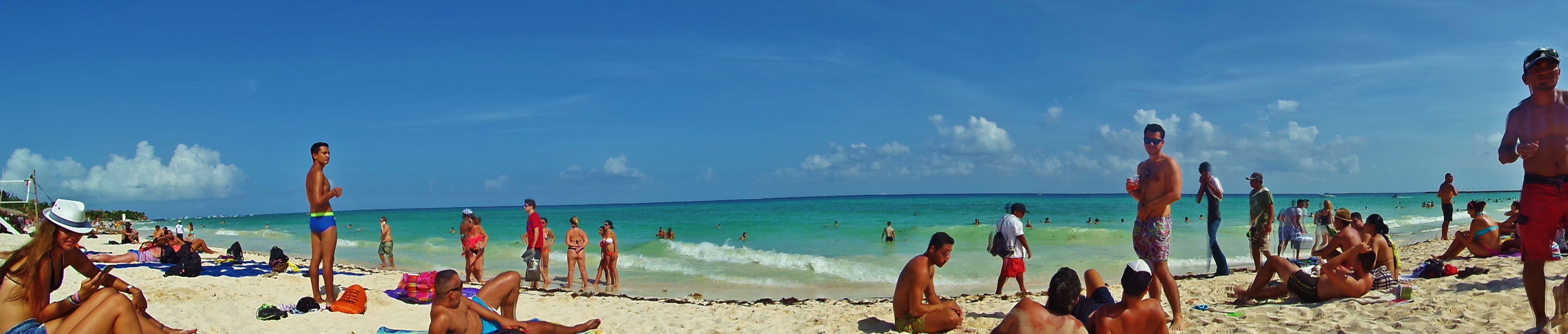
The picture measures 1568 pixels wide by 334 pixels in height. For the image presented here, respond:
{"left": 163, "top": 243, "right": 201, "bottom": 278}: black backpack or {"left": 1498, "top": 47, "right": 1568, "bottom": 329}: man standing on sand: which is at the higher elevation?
{"left": 1498, "top": 47, "right": 1568, "bottom": 329}: man standing on sand

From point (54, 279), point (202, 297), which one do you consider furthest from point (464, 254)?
point (54, 279)

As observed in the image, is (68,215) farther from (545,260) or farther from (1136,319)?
(545,260)

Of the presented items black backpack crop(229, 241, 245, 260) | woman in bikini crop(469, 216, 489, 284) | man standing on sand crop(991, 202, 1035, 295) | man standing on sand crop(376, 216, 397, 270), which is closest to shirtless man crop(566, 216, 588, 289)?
woman in bikini crop(469, 216, 489, 284)

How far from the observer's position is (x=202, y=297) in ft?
24.8

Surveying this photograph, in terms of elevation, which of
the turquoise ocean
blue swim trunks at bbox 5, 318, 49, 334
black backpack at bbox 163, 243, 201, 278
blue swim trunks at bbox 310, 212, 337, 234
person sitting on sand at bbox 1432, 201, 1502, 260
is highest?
blue swim trunks at bbox 310, 212, 337, 234

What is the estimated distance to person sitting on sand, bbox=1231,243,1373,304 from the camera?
245 inches

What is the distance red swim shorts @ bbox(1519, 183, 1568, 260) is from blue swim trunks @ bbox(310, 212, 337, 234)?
27.4 ft

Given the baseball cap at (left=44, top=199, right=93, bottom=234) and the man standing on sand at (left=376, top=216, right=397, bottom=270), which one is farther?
the man standing on sand at (left=376, top=216, right=397, bottom=270)

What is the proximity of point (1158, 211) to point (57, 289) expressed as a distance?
6.69 meters

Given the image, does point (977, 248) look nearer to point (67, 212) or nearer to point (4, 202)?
point (67, 212)

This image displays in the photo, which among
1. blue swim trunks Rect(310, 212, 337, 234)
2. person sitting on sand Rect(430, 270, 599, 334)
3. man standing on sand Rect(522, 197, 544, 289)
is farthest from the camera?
man standing on sand Rect(522, 197, 544, 289)

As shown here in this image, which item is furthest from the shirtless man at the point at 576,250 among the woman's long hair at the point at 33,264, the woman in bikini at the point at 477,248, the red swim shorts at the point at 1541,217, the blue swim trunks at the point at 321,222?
the red swim shorts at the point at 1541,217

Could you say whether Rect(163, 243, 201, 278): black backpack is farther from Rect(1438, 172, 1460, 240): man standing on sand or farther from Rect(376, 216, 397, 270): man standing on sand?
Rect(1438, 172, 1460, 240): man standing on sand

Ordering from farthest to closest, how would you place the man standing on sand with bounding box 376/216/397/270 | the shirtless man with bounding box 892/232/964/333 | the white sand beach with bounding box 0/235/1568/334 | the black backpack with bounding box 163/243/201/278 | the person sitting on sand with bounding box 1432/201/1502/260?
1. the man standing on sand with bounding box 376/216/397/270
2. the person sitting on sand with bounding box 1432/201/1502/260
3. the black backpack with bounding box 163/243/201/278
4. the shirtless man with bounding box 892/232/964/333
5. the white sand beach with bounding box 0/235/1568/334
